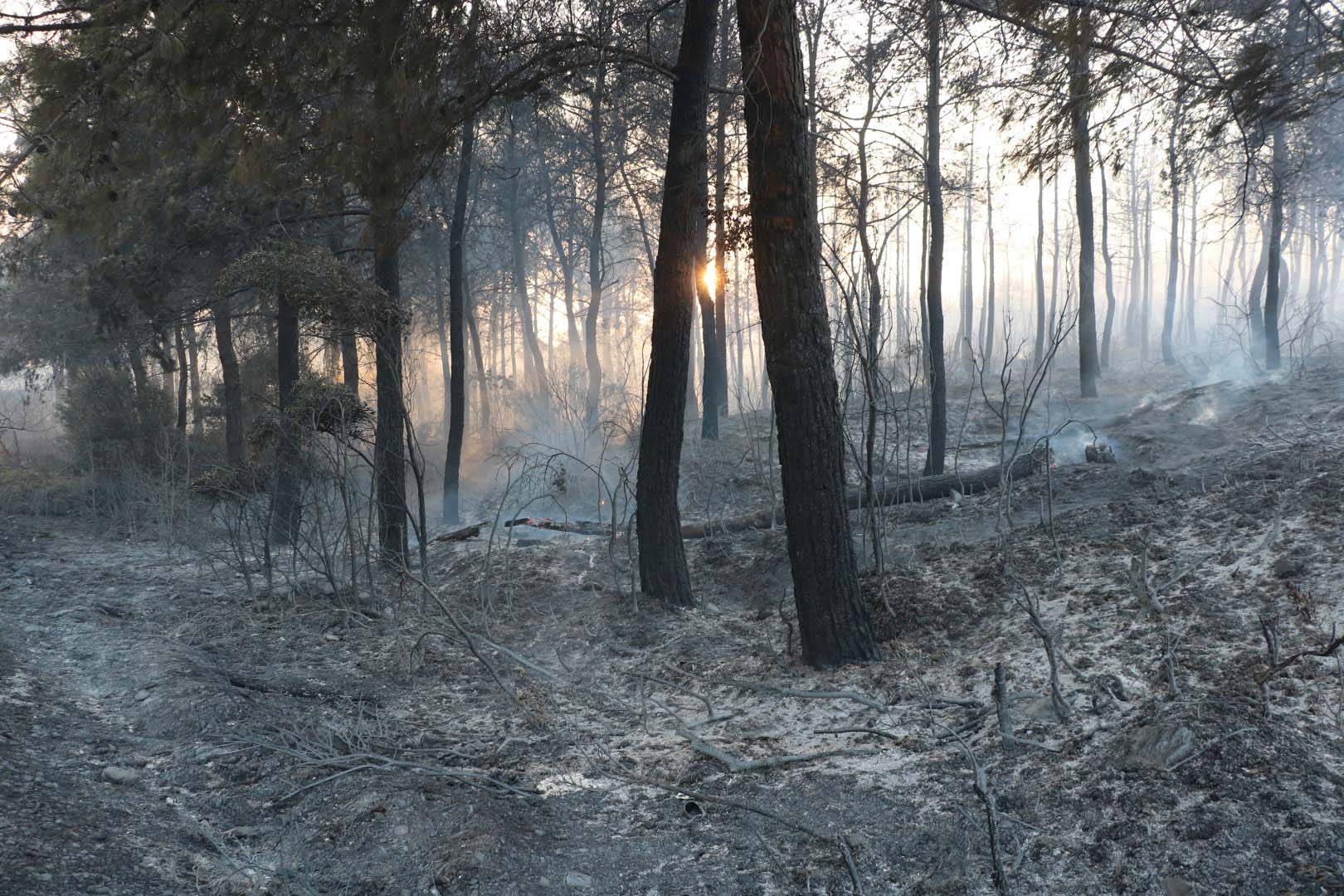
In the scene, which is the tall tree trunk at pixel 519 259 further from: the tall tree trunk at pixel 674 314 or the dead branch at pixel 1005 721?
the dead branch at pixel 1005 721

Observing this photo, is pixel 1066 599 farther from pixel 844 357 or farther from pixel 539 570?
pixel 539 570

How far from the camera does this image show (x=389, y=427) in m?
9.86

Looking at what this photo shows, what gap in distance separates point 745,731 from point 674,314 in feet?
12.5

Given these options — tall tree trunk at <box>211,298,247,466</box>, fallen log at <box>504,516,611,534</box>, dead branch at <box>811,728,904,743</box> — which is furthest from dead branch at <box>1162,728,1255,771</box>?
tall tree trunk at <box>211,298,247,466</box>

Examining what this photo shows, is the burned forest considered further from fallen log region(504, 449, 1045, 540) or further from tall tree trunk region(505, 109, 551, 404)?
tall tree trunk region(505, 109, 551, 404)

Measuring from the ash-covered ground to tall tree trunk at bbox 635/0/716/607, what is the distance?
1.93 ft

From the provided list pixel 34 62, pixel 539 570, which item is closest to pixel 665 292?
pixel 539 570

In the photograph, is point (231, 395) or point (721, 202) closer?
point (721, 202)

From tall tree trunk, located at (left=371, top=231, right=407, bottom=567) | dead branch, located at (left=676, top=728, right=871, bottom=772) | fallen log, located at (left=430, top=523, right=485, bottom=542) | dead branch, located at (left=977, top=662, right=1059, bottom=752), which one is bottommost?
dead branch, located at (left=676, top=728, right=871, bottom=772)

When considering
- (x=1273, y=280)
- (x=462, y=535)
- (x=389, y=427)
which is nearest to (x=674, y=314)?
(x=389, y=427)

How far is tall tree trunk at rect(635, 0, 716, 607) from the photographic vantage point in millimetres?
6941

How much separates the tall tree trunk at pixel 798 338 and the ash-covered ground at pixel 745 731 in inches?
15.1

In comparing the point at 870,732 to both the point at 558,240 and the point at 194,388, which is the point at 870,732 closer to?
the point at 558,240

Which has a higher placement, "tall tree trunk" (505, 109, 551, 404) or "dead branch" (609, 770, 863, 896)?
"tall tree trunk" (505, 109, 551, 404)
